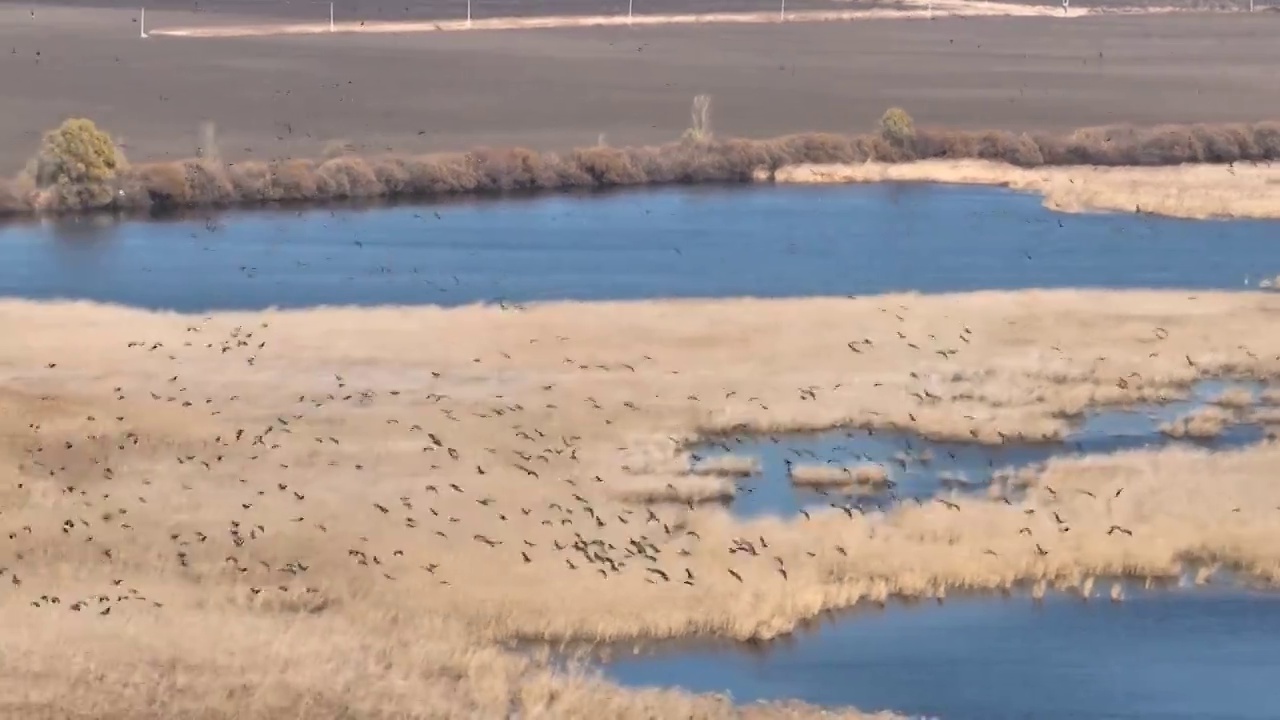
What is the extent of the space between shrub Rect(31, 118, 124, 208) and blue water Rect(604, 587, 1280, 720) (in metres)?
38.9

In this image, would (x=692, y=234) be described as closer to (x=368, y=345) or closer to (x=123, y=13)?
(x=368, y=345)

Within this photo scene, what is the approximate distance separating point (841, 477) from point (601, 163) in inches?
1507

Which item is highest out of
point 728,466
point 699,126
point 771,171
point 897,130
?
point 897,130

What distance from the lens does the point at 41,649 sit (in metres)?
16.3

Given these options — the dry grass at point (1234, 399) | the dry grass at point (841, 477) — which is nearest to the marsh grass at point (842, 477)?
the dry grass at point (841, 477)

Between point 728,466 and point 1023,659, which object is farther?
point 728,466

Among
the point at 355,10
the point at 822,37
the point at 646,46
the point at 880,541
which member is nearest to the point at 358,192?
the point at 880,541

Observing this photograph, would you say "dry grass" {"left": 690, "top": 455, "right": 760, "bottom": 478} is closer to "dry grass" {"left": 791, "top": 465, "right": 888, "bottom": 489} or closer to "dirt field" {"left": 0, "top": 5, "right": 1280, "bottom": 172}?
"dry grass" {"left": 791, "top": 465, "right": 888, "bottom": 489}

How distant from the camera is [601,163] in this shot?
62.1 metres

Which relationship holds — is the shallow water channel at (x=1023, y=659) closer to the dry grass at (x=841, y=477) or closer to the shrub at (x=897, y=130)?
the dry grass at (x=841, y=477)

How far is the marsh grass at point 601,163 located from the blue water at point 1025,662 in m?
39.3

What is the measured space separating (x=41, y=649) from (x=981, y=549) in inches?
398

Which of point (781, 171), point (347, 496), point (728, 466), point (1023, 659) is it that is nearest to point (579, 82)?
point (781, 171)

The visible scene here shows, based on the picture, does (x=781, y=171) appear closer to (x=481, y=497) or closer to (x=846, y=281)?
(x=846, y=281)
